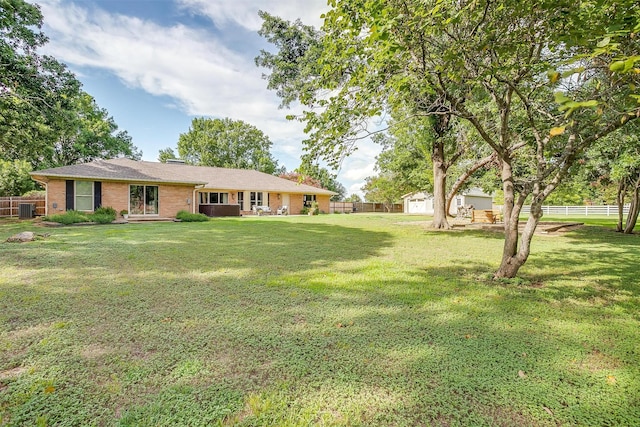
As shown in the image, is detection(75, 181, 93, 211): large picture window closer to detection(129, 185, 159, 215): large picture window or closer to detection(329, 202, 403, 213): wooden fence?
detection(129, 185, 159, 215): large picture window

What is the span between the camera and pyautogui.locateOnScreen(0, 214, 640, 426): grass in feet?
6.23

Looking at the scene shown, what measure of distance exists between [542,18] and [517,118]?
14.3 ft

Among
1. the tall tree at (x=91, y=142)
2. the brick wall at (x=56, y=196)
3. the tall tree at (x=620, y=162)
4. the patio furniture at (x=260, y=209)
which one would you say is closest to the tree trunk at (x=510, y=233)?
the tall tree at (x=620, y=162)

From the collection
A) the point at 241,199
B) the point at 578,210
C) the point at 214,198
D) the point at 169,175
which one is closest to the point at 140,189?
the point at 169,175

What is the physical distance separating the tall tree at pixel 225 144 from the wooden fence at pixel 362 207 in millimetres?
11579

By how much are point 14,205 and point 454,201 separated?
40.4m

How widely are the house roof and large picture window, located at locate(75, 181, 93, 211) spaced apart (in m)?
0.56

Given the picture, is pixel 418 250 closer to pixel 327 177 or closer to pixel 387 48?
pixel 327 177

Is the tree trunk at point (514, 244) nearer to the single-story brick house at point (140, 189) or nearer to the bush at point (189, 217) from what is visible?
the bush at point (189, 217)

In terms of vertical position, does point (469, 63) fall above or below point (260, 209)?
above

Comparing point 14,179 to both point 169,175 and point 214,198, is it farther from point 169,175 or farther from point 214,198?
point 214,198

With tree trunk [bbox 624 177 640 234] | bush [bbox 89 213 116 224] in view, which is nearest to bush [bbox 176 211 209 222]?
bush [bbox 89 213 116 224]

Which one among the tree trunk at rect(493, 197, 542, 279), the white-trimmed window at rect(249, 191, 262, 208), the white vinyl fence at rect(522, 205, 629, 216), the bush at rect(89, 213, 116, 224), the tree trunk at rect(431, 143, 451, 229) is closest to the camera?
the tree trunk at rect(493, 197, 542, 279)

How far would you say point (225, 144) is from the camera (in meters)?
40.2
